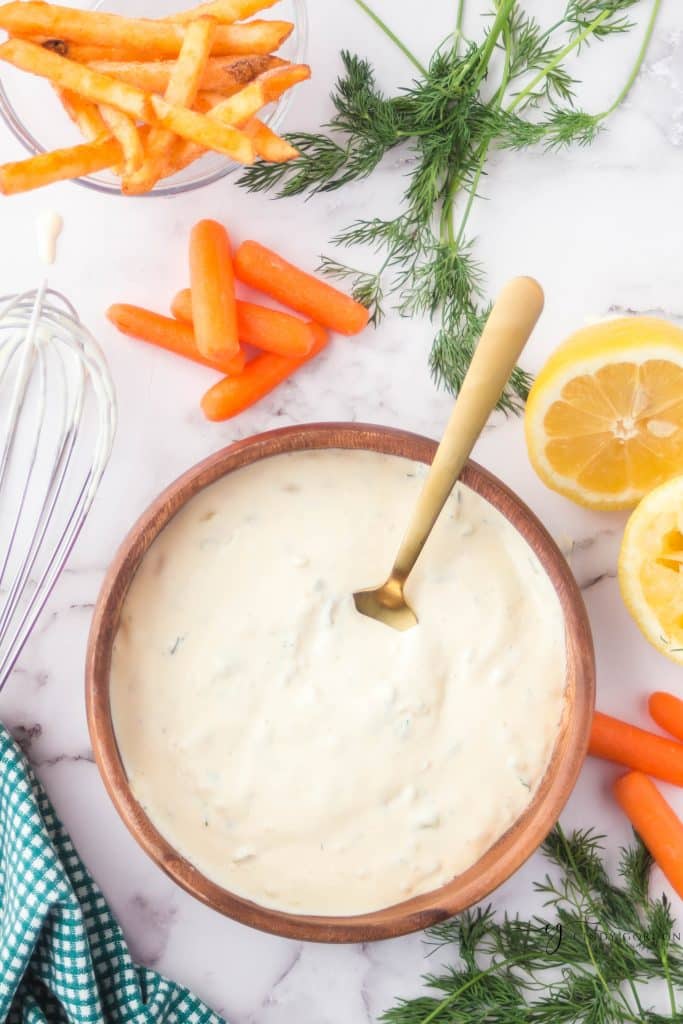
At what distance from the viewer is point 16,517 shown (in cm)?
161

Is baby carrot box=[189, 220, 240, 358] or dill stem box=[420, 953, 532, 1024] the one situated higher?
→ baby carrot box=[189, 220, 240, 358]

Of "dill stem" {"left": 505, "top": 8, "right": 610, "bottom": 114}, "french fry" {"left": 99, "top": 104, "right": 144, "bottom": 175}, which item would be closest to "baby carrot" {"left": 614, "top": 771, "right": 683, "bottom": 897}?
"dill stem" {"left": 505, "top": 8, "right": 610, "bottom": 114}

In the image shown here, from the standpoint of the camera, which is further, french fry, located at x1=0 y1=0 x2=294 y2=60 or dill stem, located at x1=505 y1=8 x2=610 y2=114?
Answer: dill stem, located at x1=505 y1=8 x2=610 y2=114

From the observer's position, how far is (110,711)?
1408mm

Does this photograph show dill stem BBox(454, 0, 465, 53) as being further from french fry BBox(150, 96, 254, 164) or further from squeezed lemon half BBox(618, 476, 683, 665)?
squeezed lemon half BBox(618, 476, 683, 665)

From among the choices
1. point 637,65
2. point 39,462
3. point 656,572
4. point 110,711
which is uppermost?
point 637,65

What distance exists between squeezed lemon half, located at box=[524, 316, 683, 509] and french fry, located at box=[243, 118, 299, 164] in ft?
1.51

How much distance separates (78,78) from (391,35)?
477mm

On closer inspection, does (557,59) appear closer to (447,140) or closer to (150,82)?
(447,140)

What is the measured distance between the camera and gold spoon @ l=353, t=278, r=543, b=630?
115cm

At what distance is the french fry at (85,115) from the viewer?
1416mm

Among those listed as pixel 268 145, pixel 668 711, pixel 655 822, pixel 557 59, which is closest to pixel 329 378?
pixel 268 145

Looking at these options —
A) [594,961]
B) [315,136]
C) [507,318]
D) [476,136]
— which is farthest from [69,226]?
[594,961]

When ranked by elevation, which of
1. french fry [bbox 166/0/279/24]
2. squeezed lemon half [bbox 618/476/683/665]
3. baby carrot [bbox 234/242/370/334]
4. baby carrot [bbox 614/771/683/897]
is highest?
french fry [bbox 166/0/279/24]
